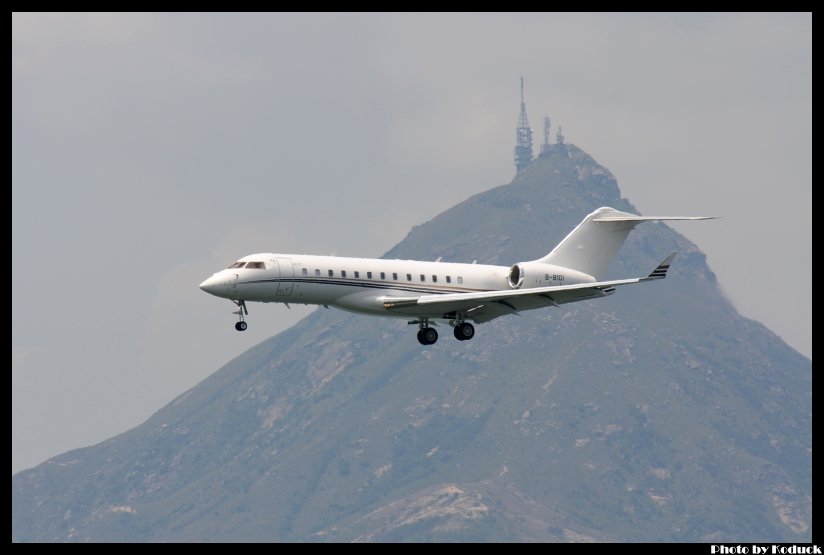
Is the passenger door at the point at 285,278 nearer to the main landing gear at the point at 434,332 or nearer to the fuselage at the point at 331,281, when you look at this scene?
the fuselage at the point at 331,281

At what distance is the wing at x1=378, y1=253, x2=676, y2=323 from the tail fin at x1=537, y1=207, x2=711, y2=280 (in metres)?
5.69

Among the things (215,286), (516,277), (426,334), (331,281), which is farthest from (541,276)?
(215,286)

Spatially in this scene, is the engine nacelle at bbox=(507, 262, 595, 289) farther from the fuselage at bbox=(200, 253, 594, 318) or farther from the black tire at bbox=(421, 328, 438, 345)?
the black tire at bbox=(421, 328, 438, 345)

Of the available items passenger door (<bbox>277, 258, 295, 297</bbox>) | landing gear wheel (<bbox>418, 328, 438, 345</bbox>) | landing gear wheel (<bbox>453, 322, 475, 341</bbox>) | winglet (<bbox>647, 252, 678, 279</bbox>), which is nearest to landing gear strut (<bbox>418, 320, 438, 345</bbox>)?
landing gear wheel (<bbox>418, 328, 438, 345</bbox>)

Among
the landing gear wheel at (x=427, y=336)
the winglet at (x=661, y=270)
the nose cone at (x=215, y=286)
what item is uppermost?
the nose cone at (x=215, y=286)

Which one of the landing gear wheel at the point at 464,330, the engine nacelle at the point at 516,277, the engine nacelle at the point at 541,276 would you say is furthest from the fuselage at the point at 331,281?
the engine nacelle at the point at 541,276

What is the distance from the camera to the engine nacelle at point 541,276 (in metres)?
75.6

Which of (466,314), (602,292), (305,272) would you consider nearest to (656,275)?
(602,292)

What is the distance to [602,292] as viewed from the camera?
7300cm

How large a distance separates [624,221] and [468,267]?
9.52 metres

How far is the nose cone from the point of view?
228 feet

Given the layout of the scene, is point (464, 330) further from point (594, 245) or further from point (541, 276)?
point (594, 245)

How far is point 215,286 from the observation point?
2739 inches

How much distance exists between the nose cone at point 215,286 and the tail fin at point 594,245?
55.1 feet
